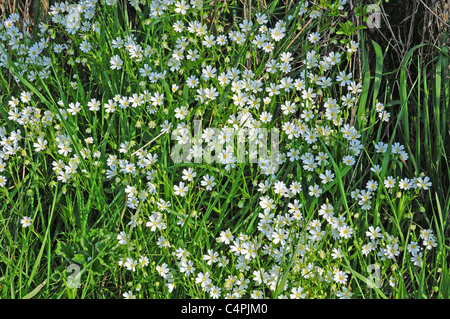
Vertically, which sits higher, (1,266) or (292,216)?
(292,216)

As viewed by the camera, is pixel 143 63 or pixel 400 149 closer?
pixel 400 149

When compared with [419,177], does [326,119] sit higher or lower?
higher

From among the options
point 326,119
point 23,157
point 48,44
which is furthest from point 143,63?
point 326,119

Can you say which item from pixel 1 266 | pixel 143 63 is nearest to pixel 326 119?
pixel 143 63

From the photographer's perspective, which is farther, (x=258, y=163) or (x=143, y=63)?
(x=143, y=63)

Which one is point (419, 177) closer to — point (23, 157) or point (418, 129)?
point (418, 129)
